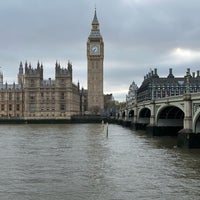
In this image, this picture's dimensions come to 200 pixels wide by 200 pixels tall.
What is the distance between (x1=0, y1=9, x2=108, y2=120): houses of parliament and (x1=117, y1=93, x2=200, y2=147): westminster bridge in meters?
46.4

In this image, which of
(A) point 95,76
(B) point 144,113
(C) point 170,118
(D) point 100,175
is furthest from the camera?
(A) point 95,76

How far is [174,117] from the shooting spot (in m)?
49.8

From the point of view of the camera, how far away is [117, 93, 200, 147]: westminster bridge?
105 ft

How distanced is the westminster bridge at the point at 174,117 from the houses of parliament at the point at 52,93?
46.4 meters

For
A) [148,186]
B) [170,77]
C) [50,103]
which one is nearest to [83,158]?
[148,186]

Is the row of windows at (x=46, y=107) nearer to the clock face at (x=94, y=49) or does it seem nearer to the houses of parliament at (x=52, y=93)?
the houses of parliament at (x=52, y=93)

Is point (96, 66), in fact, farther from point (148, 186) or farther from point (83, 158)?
point (148, 186)

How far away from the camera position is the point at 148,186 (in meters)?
17.7

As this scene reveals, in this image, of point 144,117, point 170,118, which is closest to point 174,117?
point 170,118

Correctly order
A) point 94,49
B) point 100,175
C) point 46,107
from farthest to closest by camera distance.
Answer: point 94,49
point 46,107
point 100,175

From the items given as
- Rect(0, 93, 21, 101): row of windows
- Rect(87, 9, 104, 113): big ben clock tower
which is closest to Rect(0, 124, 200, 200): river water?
Rect(0, 93, 21, 101): row of windows

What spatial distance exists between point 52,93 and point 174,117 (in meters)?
83.4

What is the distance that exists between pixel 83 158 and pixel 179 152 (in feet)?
24.1

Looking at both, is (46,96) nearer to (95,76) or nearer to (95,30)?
(95,76)
